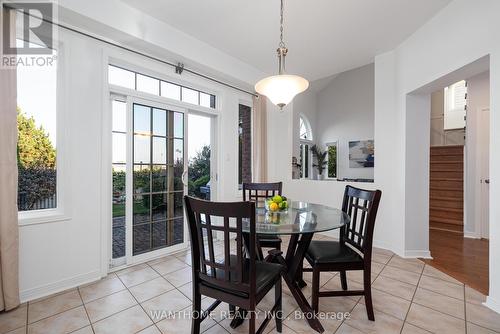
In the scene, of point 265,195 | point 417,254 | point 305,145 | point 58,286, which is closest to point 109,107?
point 58,286

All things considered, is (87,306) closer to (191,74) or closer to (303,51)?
(191,74)

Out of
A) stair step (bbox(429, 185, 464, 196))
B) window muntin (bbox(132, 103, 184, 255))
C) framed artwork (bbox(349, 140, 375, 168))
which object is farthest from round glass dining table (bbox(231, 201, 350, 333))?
framed artwork (bbox(349, 140, 375, 168))

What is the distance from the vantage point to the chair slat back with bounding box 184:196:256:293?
1.28 m

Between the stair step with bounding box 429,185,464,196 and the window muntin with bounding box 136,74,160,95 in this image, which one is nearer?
the window muntin with bounding box 136,74,160,95

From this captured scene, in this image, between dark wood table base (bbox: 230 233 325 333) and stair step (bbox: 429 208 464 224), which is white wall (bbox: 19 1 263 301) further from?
stair step (bbox: 429 208 464 224)

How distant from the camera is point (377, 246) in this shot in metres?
3.46

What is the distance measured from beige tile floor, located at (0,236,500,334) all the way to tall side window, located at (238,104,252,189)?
83.6 inches

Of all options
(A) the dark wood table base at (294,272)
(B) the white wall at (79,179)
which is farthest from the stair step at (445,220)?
(B) the white wall at (79,179)

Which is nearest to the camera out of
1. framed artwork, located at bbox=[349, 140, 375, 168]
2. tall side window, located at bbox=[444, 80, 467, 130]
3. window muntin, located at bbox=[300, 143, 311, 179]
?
tall side window, located at bbox=[444, 80, 467, 130]

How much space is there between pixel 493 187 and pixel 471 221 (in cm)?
274

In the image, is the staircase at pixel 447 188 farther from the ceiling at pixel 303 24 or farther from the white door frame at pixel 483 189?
the ceiling at pixel 303 24

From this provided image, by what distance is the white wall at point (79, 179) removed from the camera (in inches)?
82.7

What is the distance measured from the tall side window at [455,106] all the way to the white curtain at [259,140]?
4.10 meters

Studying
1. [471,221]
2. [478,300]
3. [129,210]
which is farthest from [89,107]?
[471,221]
